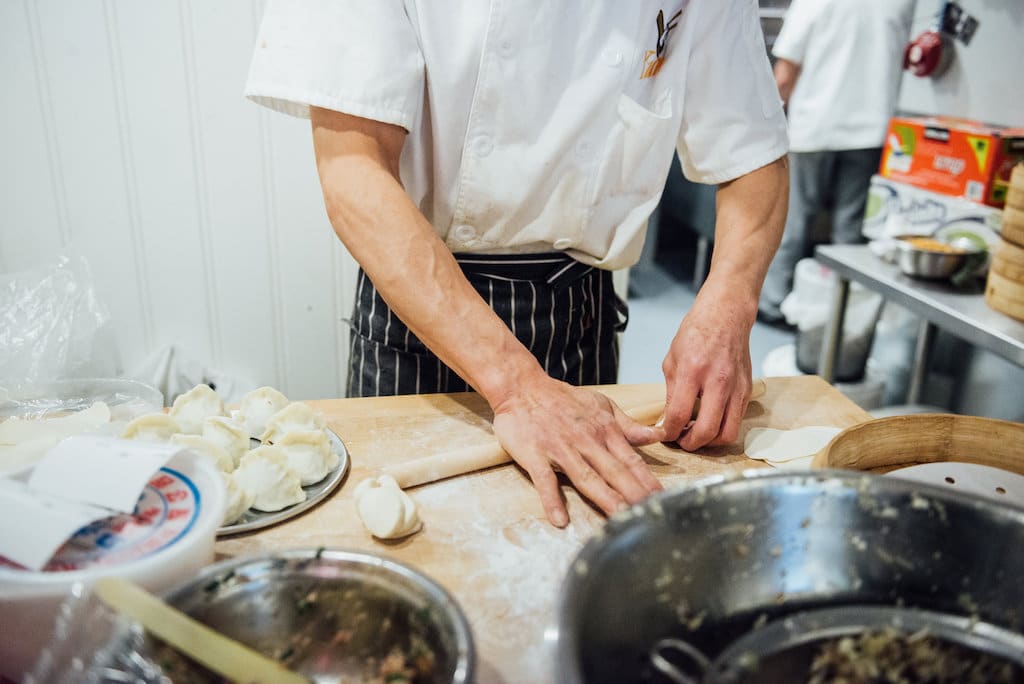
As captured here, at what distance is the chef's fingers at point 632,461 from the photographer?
1.02m

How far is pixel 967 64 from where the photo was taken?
303cm

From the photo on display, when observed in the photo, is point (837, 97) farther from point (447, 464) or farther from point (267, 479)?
point (267, 479)

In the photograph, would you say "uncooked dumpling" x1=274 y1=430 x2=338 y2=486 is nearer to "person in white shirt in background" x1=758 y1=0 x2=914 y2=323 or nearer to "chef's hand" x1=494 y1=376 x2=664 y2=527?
"chef's hand" x1=494 y1=376 x2=664 y2=527

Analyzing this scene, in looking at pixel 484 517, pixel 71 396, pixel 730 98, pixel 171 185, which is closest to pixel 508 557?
pixel 484 517

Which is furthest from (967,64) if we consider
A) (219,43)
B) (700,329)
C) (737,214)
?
(219,43)

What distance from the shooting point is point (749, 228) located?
4.99 ft

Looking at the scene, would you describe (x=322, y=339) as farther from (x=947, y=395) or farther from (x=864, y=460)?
(x=947, y=395)

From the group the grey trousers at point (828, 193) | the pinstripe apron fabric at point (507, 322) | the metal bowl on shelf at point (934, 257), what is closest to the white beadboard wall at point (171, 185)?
the pinstripe apron fabric at point (507, 322)

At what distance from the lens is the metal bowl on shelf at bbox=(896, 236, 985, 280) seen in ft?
8.23

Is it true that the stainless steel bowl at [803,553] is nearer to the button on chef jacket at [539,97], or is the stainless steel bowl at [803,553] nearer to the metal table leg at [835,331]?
the button on chef jacket at [539,97]

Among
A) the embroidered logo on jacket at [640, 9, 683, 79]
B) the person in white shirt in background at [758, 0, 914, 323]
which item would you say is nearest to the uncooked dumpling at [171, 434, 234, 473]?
the embroidered logo on jacket at [640, 9, 683, 79]

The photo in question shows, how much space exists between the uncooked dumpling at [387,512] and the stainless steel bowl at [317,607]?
23cm

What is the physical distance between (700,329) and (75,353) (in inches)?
41.8

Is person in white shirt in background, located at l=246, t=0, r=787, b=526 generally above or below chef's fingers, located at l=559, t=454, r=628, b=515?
above
